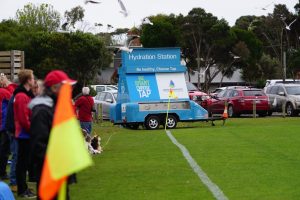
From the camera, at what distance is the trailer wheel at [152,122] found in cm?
2702

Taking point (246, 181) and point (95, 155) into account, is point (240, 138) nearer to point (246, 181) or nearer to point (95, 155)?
point (95, 155)

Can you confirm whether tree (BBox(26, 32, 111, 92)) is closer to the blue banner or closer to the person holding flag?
the blue banner

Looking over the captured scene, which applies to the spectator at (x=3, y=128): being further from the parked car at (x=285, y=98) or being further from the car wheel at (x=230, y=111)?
the car wheel at (x=230, y=111)

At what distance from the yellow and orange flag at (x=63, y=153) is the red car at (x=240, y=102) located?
31.2 meters

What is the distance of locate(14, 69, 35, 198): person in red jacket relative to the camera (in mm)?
9867

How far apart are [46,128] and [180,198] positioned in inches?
140

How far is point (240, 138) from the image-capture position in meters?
20.8

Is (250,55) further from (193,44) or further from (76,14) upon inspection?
(76,14)

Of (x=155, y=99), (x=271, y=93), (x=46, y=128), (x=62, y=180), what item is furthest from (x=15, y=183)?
(x=271, y=93)

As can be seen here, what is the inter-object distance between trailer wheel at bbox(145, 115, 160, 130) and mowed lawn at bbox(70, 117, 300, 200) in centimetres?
488

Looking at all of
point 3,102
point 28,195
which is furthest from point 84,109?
point 28,195

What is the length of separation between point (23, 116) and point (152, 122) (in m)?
17.4

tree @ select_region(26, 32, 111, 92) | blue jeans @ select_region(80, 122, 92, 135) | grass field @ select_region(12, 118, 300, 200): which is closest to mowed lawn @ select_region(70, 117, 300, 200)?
grass field @ select_region(12, 118, 300, 200)

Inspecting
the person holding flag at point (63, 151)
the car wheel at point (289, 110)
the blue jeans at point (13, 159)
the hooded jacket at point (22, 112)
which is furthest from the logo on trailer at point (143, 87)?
the person holding flag at point (63, 151)
